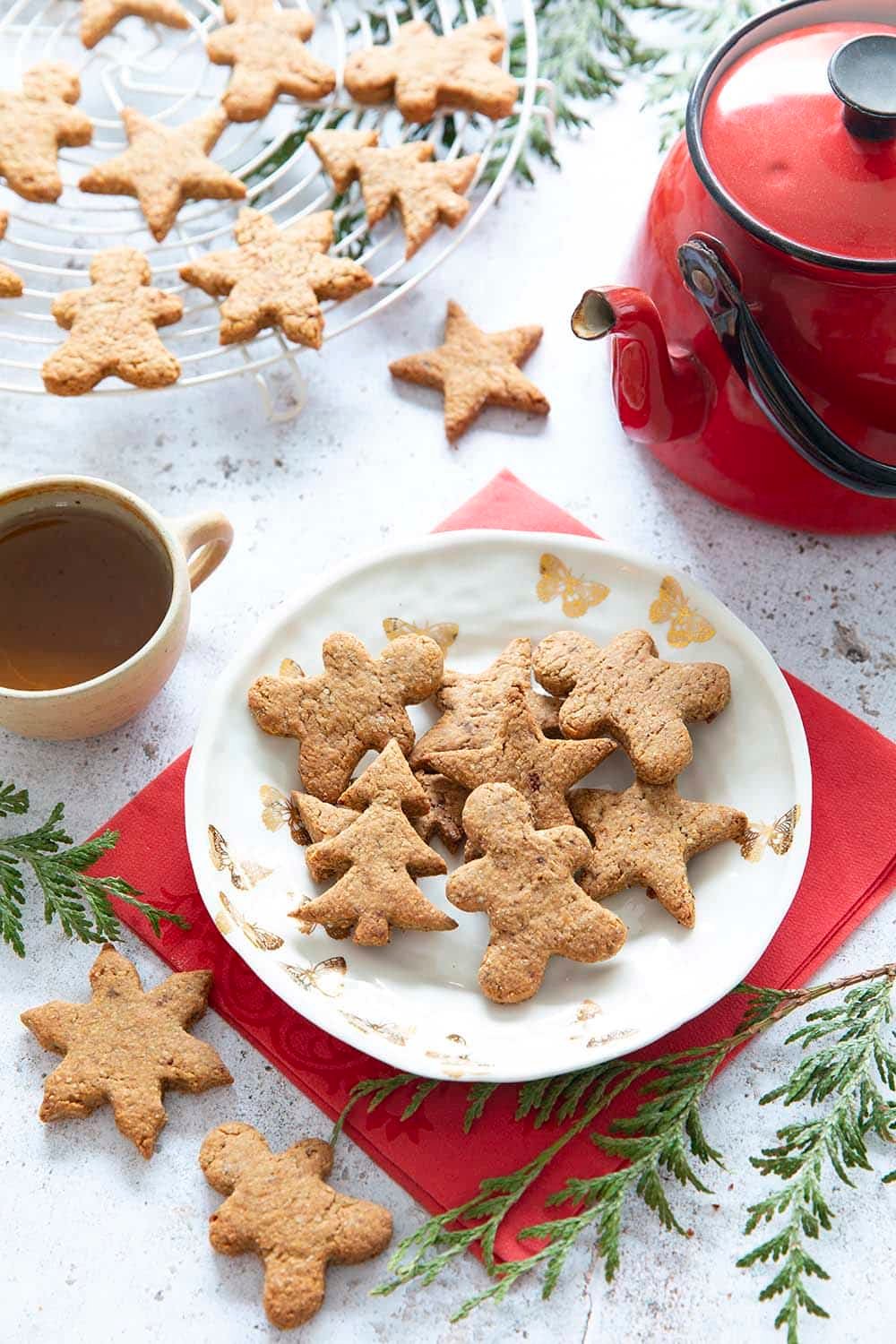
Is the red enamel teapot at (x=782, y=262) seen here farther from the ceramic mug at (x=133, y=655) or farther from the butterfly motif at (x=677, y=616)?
the ceramic mug at (x=133, y=655)

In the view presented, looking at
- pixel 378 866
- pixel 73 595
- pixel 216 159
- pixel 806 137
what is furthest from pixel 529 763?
pixel 216 159

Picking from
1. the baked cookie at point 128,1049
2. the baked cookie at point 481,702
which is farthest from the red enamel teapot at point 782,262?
the baked cookie at point 128,1049

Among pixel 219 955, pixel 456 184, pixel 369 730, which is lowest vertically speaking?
pixel 219 955

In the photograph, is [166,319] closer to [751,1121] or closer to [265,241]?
[265,241]

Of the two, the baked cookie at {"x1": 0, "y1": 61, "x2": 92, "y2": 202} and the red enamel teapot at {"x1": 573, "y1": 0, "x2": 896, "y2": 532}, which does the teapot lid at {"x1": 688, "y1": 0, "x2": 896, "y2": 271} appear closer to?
the red enamel teapot at {"x1": 573, "y1": 0, "x2": 896, "y2": 532}

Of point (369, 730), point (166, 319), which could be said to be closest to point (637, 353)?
point (369, 730)

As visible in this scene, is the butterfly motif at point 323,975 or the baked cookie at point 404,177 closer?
the butterfly motif at point 323,975
